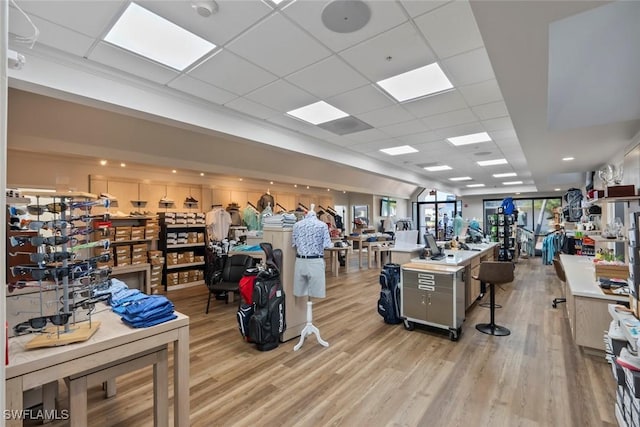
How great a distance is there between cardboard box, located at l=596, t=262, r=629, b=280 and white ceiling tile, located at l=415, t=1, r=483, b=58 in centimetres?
310

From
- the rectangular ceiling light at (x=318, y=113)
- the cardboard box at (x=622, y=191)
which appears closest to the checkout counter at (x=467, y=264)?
the cardboard box at (x=622, y=191)

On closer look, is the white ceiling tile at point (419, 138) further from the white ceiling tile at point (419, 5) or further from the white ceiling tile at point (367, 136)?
the white ceiling tile at point (419, 5)

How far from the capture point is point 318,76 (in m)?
3.14

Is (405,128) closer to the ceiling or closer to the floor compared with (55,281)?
closer to the ceiling

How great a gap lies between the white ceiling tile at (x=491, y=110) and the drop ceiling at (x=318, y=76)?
0.06 ft

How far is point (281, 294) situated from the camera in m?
3.50

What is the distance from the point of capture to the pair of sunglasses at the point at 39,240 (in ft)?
4.87

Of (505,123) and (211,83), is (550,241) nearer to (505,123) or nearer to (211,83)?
(505,123)

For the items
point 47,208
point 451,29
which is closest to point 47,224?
point 47,208

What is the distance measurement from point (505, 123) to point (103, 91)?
18.0ft

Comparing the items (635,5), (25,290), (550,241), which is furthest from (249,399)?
(550,241)

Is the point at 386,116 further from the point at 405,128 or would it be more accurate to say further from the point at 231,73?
the point at 231,73

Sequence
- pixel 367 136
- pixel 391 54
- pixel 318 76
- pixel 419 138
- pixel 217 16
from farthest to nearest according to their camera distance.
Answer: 1. pixel 419 138
2. pixel 367 136
3. pixel 318 76
4. pixel 391 54
5. pixel 217 16

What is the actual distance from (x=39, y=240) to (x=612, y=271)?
5.36 m
